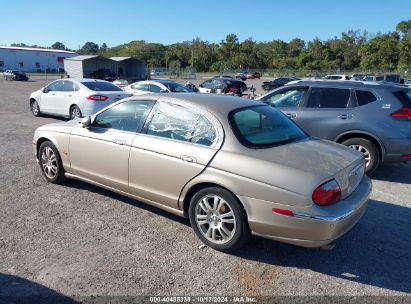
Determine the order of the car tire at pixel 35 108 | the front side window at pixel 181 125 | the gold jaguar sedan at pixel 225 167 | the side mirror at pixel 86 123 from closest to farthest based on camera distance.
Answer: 1. the gold jaguar sedan at pixel 225 167
2. the front side window at pixel 181 125
3. the side mirror at pixel 86 123
4. the car tire at pixel 35 108

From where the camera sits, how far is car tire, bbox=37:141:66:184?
5430 millimetres

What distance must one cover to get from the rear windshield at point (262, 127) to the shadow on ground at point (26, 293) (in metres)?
2.19

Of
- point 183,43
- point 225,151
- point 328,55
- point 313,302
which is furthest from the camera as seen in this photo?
point 183,43

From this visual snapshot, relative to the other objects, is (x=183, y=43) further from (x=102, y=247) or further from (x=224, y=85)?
(x=102, y=247)

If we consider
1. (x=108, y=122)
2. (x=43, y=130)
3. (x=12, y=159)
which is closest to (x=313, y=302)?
(x=108, y=122)

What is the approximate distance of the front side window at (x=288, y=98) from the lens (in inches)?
285

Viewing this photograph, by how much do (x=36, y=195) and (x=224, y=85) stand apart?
2083 cm

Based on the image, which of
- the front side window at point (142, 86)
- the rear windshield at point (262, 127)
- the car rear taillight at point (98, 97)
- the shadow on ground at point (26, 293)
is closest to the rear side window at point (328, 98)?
the rear windshield at point (262, 127)

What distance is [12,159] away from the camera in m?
7.14

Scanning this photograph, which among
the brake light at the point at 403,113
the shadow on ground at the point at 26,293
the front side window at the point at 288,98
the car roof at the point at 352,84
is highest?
the car roof at the point at 352,84

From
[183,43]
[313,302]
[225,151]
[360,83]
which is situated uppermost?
[183,43]

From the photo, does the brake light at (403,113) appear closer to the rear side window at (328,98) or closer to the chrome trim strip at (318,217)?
Answer: the rear side window at (328,98)

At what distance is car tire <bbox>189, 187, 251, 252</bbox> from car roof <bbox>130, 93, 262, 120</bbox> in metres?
0.87

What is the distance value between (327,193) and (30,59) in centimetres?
9301
